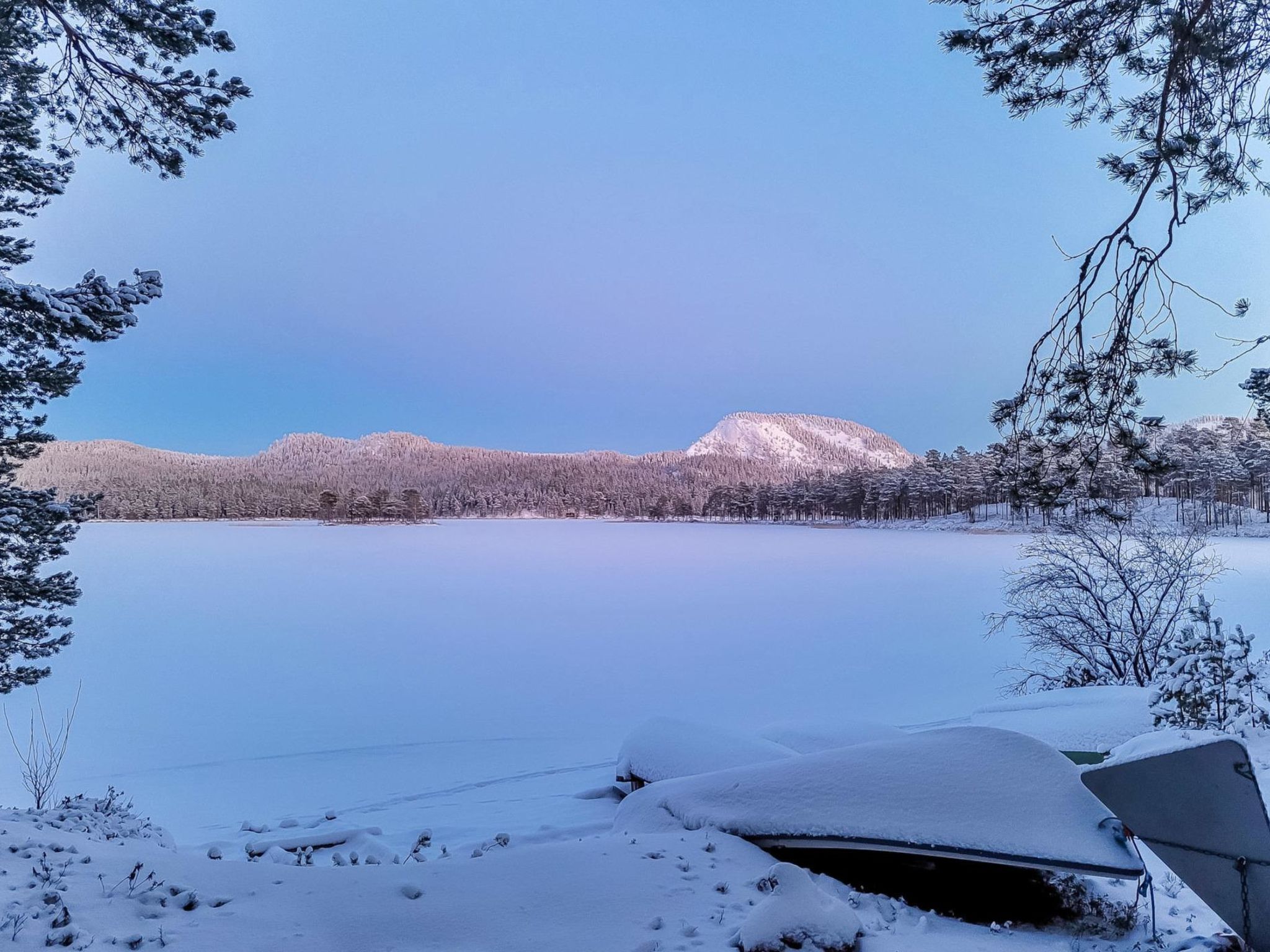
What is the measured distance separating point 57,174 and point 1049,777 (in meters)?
9.54

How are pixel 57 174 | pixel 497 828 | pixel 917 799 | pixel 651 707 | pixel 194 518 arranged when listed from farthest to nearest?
pixel 194 518 → pixel 651 707 → pixel 497 828 → pixel 57 174 → pixel 917 799

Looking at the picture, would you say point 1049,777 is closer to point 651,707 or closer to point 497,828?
point 497,828

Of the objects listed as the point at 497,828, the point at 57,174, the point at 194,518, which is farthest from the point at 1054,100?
the point at 194,518

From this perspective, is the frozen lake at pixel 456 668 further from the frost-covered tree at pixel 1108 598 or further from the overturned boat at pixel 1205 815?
the overturned boat at pixel 1205 815

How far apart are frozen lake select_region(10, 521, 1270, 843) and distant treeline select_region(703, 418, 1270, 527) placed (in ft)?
16.6

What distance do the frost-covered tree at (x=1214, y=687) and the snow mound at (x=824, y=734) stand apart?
120 inches

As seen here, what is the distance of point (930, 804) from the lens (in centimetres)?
439

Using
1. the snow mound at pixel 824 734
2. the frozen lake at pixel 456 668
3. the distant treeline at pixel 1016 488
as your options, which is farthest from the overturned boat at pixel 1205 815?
the frozen lake at pixel 456 668

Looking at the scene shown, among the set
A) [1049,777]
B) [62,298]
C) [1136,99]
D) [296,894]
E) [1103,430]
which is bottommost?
[296,894]

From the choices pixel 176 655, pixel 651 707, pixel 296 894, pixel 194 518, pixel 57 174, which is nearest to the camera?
pixel 296 894

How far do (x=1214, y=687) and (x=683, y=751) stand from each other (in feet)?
20.4

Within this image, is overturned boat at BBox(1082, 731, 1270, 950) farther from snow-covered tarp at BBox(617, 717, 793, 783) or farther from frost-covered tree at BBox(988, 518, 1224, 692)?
frost-covered tree at BBox(988, 518, 1224, 692)

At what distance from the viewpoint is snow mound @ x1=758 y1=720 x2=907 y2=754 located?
7.28 metres

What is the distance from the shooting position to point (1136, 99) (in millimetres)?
3707
